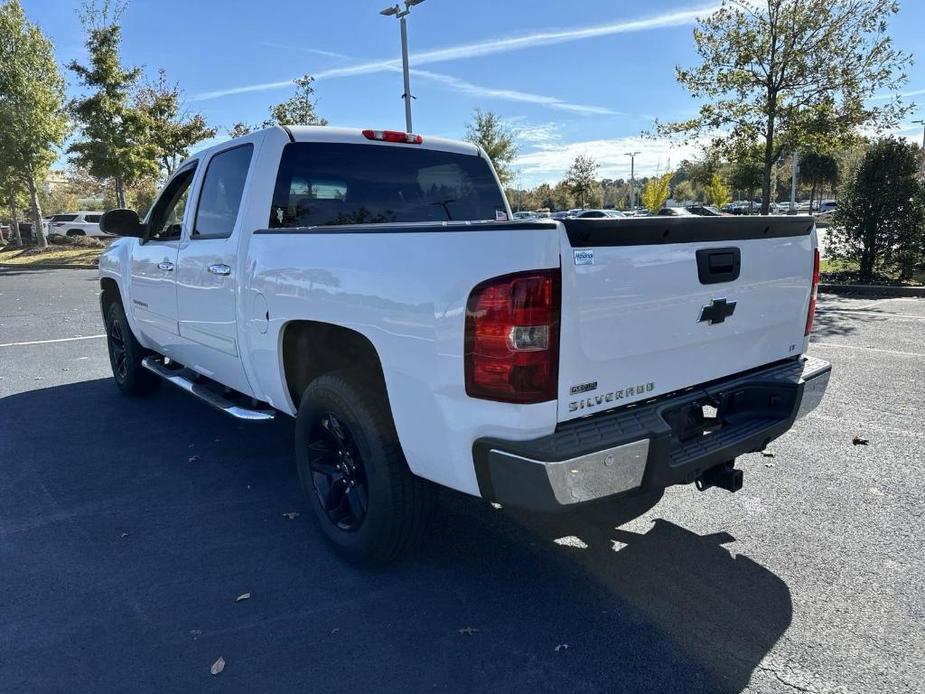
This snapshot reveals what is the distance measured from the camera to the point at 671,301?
2631 mm

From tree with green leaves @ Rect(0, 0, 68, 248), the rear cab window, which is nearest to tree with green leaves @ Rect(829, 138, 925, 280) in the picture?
the rear cab window

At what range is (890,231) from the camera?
13336mm


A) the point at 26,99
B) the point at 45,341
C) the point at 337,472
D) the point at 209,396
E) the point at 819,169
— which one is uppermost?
the point at 26,99

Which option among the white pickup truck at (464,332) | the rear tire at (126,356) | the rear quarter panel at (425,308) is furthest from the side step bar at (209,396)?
the rear quarter panel at (425,308)

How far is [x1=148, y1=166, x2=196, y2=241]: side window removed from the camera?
4816mm

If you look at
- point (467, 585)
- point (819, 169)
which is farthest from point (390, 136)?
point (819, 169)

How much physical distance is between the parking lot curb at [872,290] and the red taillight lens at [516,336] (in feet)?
41.8

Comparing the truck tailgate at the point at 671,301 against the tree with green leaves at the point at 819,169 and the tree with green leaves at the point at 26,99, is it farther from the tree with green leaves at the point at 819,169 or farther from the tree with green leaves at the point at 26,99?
the tree with green leaves at the point at 819,169

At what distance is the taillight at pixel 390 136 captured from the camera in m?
4.17

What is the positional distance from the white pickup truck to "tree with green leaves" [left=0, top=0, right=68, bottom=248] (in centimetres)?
2486

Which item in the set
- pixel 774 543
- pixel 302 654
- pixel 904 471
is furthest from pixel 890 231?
pixel 302 654

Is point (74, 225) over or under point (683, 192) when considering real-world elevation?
under

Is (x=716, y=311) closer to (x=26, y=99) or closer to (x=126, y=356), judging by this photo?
(x=126, y=356)

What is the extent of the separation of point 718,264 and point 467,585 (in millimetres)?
1776
